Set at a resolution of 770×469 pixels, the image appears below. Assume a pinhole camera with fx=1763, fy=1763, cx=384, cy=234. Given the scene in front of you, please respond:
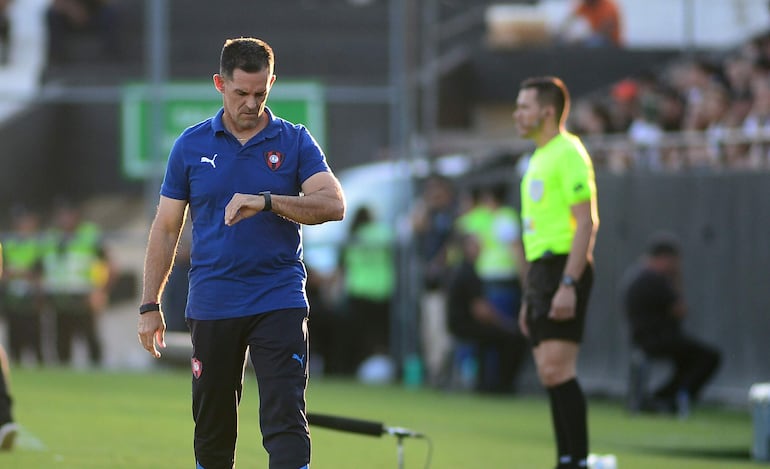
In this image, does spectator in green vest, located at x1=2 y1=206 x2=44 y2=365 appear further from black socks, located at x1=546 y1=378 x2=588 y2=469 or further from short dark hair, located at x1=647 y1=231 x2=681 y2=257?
black socks, located at x1=546 y1=378 x2=588 y2=469

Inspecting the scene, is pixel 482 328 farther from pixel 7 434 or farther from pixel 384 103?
pixel 7 434

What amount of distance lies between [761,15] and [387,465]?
42.0 ft

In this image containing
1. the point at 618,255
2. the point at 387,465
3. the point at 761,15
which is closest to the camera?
the point at 387,465

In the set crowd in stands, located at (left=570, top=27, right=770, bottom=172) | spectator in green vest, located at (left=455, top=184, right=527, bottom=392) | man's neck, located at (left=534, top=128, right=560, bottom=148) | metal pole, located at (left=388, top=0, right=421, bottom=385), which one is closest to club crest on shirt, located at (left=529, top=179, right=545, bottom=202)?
man's neck, located at (left=534, top=128, right=560, bottom=148)

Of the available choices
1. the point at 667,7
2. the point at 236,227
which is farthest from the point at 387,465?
the point at 667,7

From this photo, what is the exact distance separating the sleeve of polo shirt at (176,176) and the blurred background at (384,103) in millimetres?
10964

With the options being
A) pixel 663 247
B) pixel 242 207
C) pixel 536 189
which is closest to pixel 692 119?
pixel 663 247

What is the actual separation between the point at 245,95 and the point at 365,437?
580cm

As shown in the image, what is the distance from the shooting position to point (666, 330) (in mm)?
16062

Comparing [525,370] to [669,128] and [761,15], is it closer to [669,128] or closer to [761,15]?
[669,128]

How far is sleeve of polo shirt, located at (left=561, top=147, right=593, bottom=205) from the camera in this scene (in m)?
9.11

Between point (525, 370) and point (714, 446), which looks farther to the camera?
point (525, 370)

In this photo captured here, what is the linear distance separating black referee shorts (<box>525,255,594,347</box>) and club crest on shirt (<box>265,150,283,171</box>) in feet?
8.36

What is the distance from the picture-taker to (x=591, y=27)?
23.6 metres
